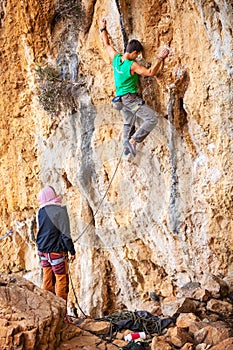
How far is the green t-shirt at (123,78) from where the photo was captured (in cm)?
673

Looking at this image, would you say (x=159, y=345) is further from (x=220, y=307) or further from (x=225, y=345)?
(x=220, y=307)

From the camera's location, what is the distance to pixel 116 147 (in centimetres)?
787

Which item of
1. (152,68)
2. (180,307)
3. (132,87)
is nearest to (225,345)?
(180,307)

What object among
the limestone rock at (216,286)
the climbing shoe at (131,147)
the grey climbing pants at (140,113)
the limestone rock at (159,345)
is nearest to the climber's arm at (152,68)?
the grey climbing pants at (140,113)

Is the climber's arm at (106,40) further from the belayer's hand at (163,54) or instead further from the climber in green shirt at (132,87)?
the belayer's hand at (163,54)

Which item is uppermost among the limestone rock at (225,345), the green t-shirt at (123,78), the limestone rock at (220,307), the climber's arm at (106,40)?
the climber's arm at (106,40)

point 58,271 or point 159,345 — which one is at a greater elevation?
point 58,271

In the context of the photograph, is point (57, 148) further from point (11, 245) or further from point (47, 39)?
point (11, 245)

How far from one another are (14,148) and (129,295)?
3741mm

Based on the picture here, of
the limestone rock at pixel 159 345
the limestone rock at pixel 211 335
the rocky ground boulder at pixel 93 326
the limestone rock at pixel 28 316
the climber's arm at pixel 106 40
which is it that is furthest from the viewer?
the climber's arm at pixel 106 40

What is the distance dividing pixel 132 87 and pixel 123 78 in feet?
0.56

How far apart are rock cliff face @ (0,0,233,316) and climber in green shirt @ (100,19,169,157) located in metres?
0.18

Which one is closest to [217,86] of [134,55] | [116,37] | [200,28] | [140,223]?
[200,28]

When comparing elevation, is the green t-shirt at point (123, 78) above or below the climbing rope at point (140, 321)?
above
